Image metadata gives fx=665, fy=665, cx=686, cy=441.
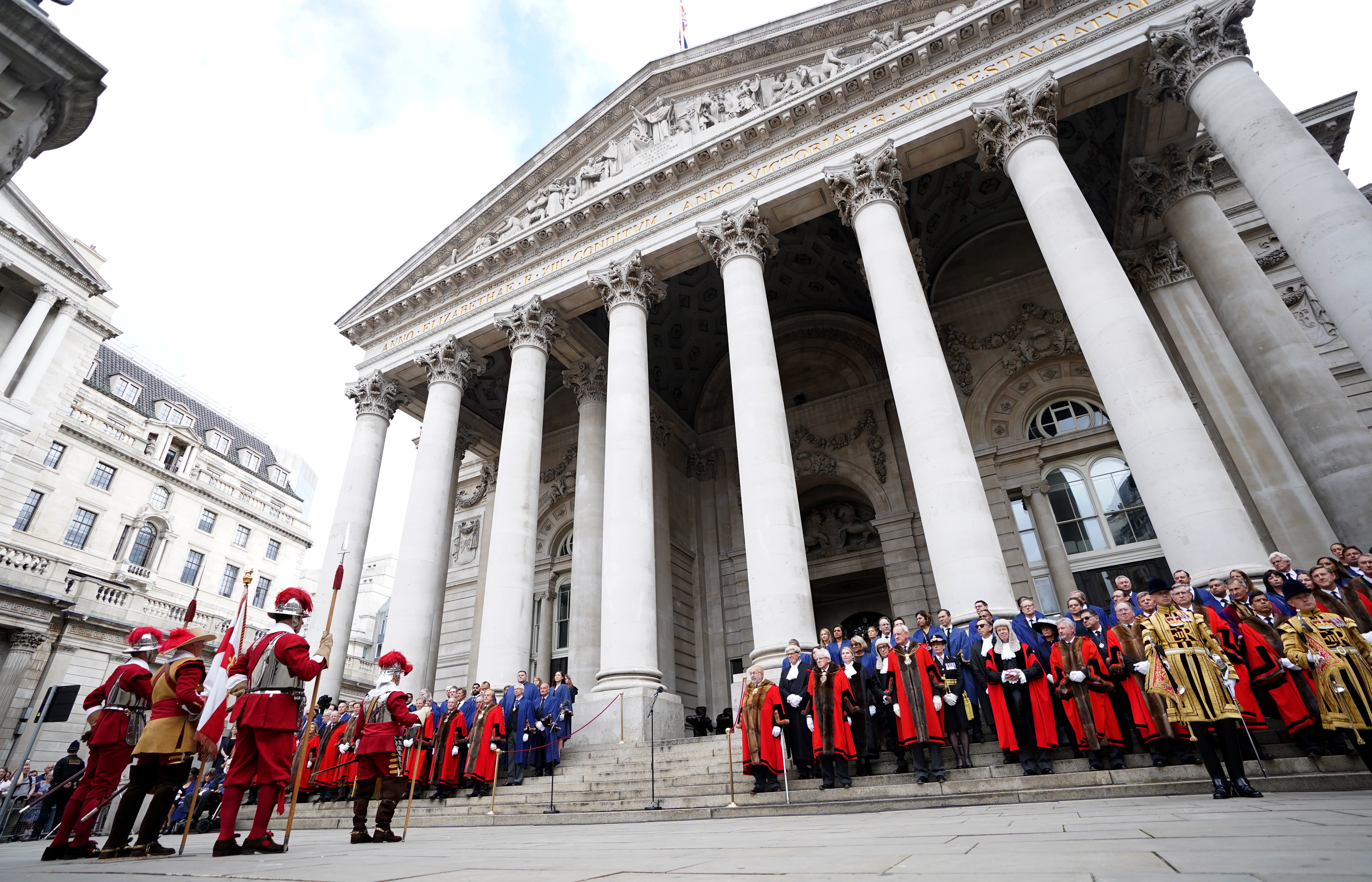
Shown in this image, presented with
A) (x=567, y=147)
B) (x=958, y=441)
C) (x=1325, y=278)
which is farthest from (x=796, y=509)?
(x=567, y=147)

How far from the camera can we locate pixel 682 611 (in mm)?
18766

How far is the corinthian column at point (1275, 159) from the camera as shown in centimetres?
815

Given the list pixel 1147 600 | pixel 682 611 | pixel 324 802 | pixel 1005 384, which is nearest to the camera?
pixel 1147 600

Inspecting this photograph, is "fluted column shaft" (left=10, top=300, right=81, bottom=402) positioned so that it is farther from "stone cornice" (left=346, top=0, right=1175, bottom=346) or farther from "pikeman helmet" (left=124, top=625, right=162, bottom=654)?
"pikeman helmet" (left=124, top=625, right=162, bottom=654)

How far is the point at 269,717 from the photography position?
483cm

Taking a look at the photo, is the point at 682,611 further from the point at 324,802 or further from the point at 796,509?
the point at 324,802

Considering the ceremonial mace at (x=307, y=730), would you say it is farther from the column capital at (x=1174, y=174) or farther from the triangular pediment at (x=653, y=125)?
the column capital at (x=1174, y=174)

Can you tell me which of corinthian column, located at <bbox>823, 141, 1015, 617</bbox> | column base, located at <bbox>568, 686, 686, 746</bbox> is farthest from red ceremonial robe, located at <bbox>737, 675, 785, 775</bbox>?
column base, located at <bbox>568, 686, 686, 746</bbox>

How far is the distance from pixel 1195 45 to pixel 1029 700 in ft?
35.6

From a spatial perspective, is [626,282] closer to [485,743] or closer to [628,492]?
[628,492]

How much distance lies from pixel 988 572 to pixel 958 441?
204 centimetres

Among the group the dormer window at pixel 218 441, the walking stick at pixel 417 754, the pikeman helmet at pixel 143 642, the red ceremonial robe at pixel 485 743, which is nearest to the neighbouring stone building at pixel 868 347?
the red ceremonial robe at pixel 485 743

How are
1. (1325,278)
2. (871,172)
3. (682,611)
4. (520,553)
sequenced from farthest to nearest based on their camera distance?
(682,611)
(520,553)
(871,172)
(1325,278)

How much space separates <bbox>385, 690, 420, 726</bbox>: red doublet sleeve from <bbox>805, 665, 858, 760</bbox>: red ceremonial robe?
4.16m
